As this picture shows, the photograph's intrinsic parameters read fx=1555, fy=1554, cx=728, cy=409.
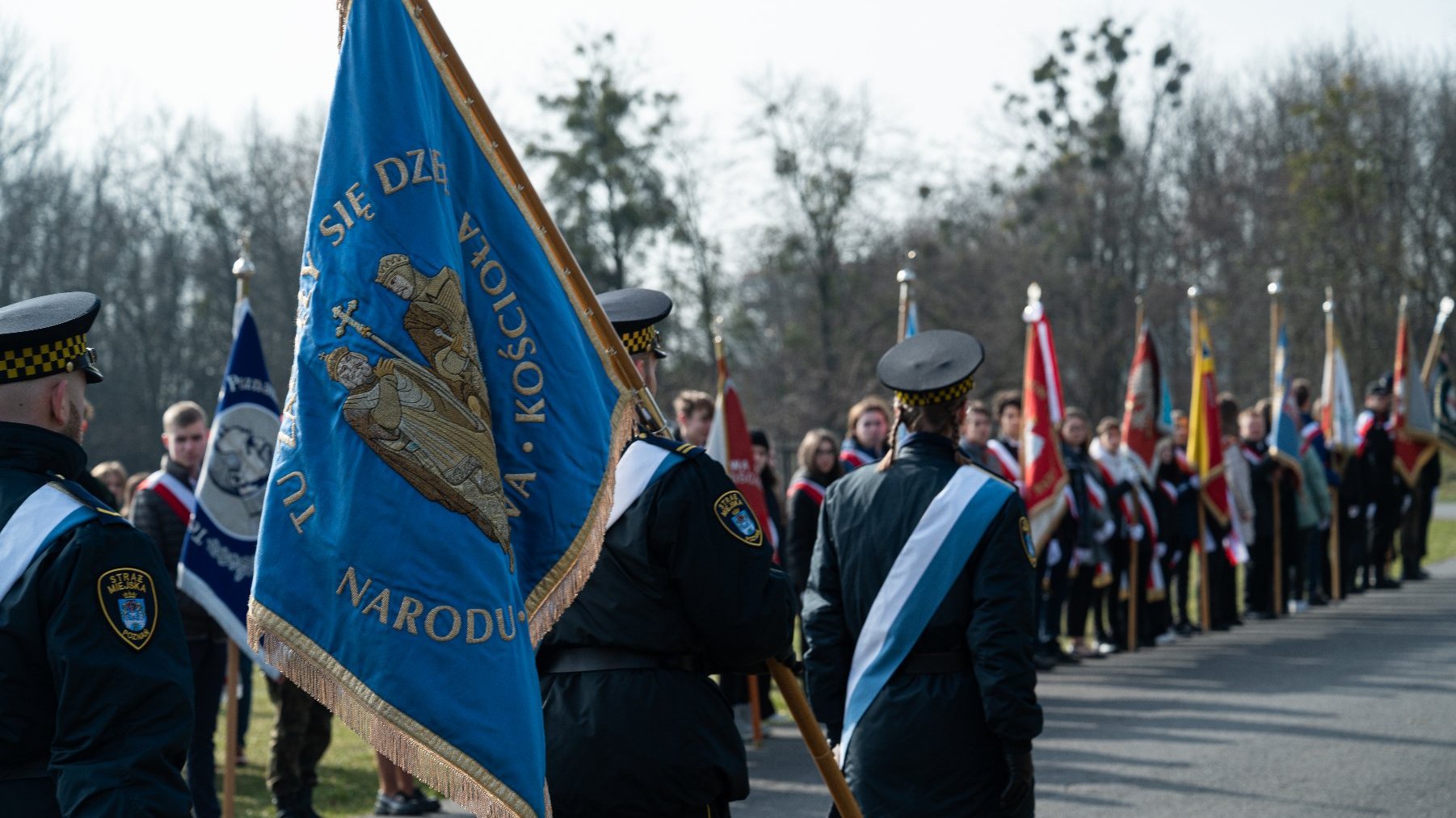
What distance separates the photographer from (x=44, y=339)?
10.4 ft

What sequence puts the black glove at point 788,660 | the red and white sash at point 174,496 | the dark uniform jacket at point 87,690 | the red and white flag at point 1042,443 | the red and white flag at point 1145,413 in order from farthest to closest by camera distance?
the red and white flag at point 1145,413, the red and white flag at point 1042,443, the red and white sash at point 174,496, the black glove at point 788,660, the dark uniform jacket at point 87,690

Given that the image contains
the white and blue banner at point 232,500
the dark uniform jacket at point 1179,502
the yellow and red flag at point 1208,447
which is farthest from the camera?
the yellow and red flag at point 1208,447

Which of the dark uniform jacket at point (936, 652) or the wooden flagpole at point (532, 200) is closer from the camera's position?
the wooden flagpole at point (532, 200)

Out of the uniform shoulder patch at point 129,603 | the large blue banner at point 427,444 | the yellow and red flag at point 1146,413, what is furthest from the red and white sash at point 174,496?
the yellow and red flag at point 1146,413

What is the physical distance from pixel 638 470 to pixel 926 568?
1279 millimetres

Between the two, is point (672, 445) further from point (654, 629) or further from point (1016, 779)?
point (1016, 779)

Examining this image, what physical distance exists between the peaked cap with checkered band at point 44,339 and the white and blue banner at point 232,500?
4245 mm

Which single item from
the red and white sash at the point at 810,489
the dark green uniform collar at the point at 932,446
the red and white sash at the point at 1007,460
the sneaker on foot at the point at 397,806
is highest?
the red and white sash at the point at 1007,460

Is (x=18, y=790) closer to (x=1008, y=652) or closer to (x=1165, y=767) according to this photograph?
(x=1008, y=652)

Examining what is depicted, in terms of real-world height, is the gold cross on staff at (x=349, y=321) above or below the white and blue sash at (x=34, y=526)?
above

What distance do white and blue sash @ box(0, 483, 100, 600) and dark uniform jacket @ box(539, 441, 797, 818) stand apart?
1250 millimetres

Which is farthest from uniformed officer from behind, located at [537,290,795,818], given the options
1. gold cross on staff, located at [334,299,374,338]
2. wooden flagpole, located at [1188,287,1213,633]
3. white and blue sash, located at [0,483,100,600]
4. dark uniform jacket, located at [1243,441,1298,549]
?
dark uniform jacket, located at [1243,441,1298,549]

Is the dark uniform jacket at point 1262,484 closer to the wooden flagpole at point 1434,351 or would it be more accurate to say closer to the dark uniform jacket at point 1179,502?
the dark uniform jacket at point 1179,502

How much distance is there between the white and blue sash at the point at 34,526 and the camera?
300cm
